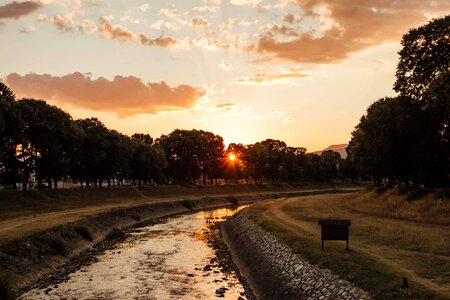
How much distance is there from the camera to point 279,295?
25.0m

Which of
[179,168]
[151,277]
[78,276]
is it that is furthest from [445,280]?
[179,168]

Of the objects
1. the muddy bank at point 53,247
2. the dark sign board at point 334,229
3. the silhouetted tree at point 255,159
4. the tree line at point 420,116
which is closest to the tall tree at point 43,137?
the muddy bank at point 53,247

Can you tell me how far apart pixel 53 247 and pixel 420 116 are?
5032 cm

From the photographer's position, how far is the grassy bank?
19281mm

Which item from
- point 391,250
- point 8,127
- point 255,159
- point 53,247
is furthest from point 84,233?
point 255,159

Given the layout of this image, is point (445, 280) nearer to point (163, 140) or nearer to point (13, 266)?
point (13, 266)

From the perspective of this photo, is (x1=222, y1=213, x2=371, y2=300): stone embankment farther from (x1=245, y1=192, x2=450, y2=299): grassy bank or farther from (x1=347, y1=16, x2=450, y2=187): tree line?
(x1=347, y1=16, x2=450, y2=187): tree line

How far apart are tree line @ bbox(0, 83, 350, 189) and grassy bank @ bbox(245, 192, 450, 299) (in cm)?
5001

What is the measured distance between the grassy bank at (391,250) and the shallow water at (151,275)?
674 centimetres

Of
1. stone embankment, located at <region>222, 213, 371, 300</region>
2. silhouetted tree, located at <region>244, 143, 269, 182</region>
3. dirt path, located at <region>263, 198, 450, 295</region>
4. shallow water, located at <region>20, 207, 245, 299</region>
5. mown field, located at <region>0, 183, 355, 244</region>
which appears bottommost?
shallow water, located at <region>20, 207, 245, 299</region>

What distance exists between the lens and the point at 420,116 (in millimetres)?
60188

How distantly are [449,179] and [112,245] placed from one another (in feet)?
177

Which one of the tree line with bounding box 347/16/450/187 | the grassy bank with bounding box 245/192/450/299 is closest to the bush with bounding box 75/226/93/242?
the grassy bank with bounding box 245/192/450/299

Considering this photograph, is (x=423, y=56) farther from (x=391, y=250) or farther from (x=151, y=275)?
(x=151, y=275)
